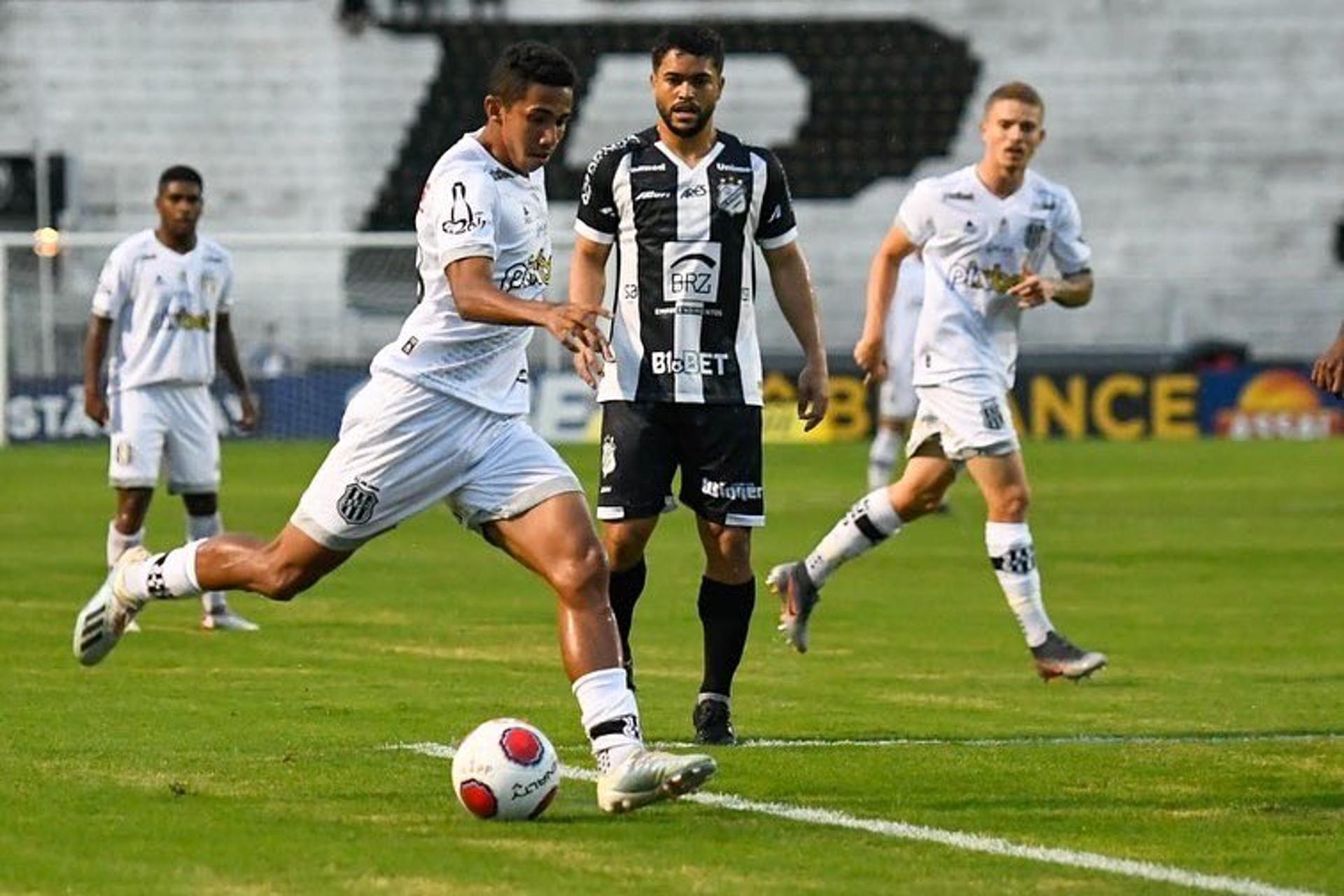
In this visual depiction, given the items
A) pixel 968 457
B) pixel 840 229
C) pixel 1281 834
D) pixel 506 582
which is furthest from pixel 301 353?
pixel 1281 834

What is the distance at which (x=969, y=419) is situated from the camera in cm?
1182

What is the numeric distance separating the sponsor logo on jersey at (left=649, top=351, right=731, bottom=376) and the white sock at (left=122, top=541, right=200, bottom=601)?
65.9 inches

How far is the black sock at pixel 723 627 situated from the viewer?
367 inches

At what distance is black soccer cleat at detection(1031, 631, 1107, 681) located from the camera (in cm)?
1109

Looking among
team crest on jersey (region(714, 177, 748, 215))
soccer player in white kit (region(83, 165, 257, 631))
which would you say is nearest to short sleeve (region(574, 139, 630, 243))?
team crest on jersey (region(714, 177, 748, 215))

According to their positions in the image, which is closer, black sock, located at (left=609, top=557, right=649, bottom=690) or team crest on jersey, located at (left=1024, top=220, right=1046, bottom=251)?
black sock, located at (left=609, top=557, right=649, bottom=690)

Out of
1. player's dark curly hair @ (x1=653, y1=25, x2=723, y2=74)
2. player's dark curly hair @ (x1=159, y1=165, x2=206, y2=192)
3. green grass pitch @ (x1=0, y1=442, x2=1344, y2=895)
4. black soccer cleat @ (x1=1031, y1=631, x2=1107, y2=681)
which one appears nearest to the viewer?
green grass pitch @ (x1=0, y1=442, x2=1344, y2=895)

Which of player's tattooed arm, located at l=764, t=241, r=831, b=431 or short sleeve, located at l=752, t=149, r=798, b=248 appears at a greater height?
short sleeve, located at l=752, t=149, r=798, b=248

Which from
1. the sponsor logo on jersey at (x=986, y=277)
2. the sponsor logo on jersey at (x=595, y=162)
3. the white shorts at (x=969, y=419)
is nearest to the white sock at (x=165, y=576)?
the sponsor logo on jersey at (x=595, y=162)

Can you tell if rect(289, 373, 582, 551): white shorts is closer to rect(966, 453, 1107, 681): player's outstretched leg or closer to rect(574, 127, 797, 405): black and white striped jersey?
rect(574, 127, 797, 405): black and white striped jersey

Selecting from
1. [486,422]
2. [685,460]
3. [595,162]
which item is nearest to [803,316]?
[685,460]

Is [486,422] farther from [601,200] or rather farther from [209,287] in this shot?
[209,287]

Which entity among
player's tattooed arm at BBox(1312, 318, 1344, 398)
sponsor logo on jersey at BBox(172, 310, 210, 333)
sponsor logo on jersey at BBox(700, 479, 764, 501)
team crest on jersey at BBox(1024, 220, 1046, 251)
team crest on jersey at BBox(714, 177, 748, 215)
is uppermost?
team crest on jersey at BBox(714, 177, 748, 215)

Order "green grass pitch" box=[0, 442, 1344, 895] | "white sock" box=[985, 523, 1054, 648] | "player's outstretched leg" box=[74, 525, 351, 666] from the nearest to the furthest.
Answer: "green grass pitch" box=[0, 442, 1344, 895] → "player's outstretched leg" box=[74, 525, 351, 666] → "white sock" box=[985, 523, 1054, 648]
